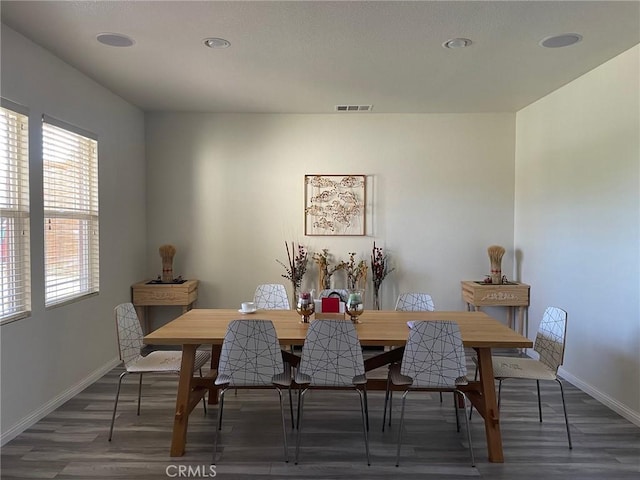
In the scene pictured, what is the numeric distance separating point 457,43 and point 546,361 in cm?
226

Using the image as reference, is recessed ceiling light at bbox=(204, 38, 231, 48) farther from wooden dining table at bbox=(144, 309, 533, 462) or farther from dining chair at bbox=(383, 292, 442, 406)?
dining chair at bbox=(383, 292, 442, 406)

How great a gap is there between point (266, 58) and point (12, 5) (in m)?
1.59

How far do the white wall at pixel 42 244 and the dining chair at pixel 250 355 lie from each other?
1.46m

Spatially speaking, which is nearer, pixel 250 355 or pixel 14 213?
pixel 250 355

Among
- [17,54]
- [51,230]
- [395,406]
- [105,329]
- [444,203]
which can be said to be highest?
[17,54]

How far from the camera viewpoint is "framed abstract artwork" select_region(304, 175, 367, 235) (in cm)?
512

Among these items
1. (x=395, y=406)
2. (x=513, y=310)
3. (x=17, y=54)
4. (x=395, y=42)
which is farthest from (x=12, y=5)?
(x=513, y=310)

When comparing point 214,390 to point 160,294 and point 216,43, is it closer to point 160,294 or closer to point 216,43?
point 160,294

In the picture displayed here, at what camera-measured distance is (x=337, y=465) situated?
2.57 m

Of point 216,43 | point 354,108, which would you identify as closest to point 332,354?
point 216,43

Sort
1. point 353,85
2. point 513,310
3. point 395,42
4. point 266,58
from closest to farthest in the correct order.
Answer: point 395,42
point 266,58
point 353,85
point 513,310

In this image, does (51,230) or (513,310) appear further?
(513,310)

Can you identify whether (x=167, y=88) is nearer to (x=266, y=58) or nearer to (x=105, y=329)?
(x=266, y=58)

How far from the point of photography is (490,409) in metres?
2.67
